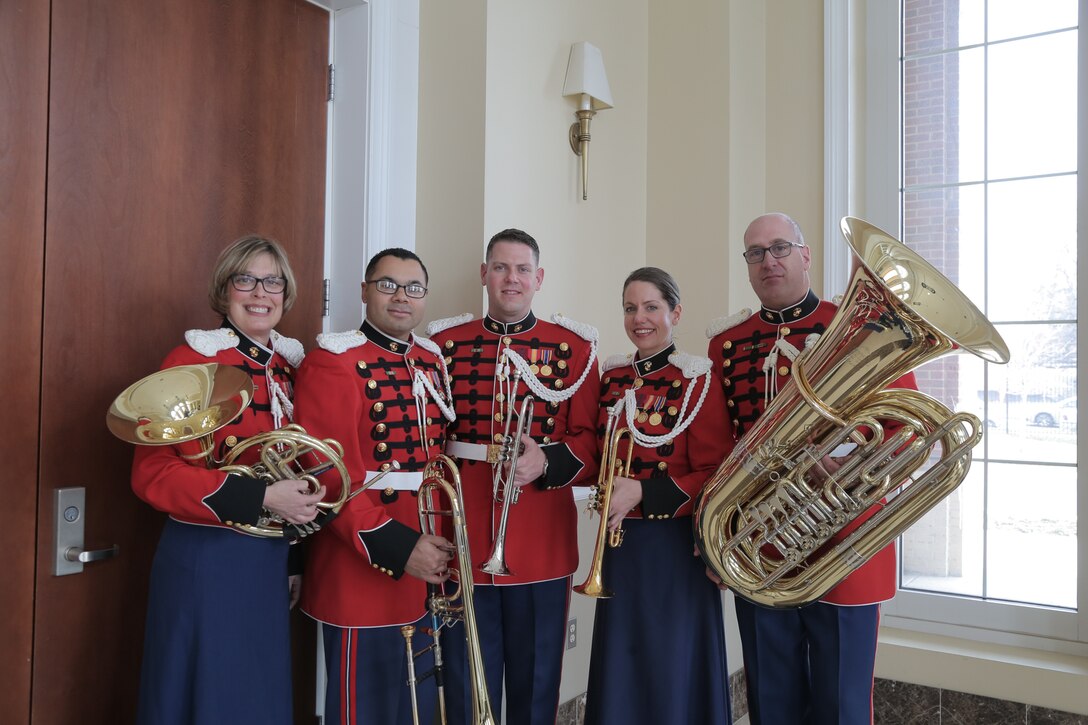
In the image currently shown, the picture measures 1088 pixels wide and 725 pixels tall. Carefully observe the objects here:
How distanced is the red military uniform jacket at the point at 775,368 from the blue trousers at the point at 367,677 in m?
1.10

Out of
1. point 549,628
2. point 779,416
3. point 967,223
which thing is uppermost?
point 967,223

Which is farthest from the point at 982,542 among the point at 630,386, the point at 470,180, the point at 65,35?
the point at 65,35

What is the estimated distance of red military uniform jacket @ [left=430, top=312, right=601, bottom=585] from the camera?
238cm

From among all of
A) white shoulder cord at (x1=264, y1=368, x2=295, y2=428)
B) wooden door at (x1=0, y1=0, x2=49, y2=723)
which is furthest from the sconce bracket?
wooden door at (x1=0, y1=0, x2=49, y2=723)

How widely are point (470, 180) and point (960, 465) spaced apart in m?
1.84

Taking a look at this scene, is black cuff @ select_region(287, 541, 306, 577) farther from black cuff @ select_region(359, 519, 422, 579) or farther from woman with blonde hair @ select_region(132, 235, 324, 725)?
black cuff @ select_region(359, 519, 422, 579)

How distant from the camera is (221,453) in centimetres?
202

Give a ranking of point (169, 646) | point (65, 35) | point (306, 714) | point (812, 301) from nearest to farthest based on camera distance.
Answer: point (169, 646) → point (65, 35) → point (812, 301) → point (306, 714)

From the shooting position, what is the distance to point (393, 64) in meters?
2.99

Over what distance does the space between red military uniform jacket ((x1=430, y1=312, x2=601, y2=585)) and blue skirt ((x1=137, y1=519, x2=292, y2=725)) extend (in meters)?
0.61

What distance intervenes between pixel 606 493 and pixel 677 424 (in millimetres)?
288

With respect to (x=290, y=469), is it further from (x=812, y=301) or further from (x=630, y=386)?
(x=812, y=301)

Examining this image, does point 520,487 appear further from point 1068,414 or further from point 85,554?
point 1068,414

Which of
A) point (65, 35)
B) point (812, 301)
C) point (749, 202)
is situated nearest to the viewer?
point (65, 35)
